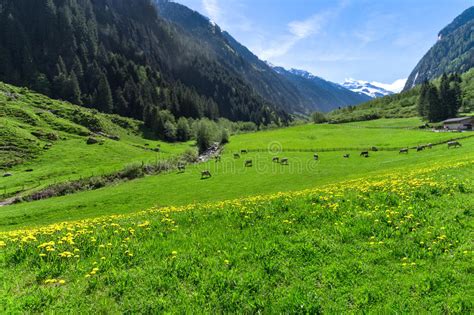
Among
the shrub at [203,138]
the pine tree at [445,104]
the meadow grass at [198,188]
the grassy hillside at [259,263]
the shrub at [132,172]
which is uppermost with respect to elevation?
the pine tree at [445,104]

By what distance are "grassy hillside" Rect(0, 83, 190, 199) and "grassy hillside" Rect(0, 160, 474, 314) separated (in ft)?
243

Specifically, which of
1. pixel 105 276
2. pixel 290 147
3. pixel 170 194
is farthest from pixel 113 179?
pixel 105 276

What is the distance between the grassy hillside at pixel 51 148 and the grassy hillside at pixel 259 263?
243 feet

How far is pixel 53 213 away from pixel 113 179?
3196cm

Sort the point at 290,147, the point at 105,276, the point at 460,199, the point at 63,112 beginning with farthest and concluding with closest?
the point at 63,112
the point at 290,147
the point at 460,199
the point at 105,276

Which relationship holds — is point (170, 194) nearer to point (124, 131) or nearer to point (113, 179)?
point (113, 179)

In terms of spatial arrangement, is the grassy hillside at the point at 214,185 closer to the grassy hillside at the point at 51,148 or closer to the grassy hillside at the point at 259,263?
the grassy hillside at the point at 51,148

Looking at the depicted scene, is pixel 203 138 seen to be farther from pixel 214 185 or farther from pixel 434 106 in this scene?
pixel 434 106

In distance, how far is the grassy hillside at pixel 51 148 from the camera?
86.6 m

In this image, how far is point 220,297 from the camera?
8.50m

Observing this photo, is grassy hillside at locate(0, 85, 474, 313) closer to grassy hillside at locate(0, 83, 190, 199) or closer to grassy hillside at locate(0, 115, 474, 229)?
grassy hillside at locate(0, 115, 474, 229)

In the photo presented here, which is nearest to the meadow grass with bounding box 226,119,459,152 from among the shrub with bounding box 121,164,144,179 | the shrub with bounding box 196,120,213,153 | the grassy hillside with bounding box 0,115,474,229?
the grassy hillside with bounding box 0,115,474,229

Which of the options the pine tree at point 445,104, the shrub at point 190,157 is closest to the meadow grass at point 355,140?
the shrub at point 190,157

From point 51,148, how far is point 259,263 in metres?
126
